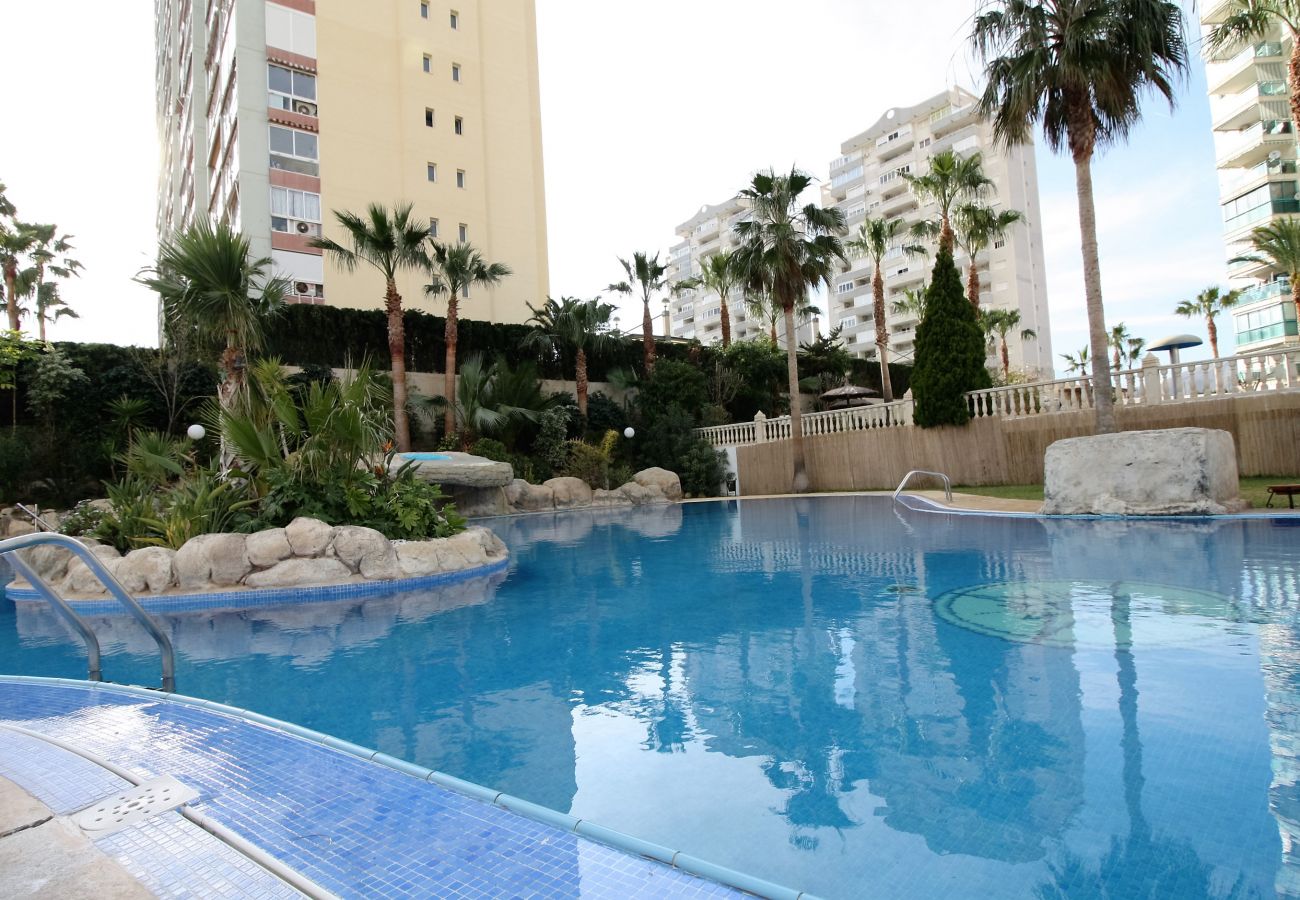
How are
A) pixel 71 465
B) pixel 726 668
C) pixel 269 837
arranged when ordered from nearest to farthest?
pixel 269 837
pixel 726 668
pixel 71 465

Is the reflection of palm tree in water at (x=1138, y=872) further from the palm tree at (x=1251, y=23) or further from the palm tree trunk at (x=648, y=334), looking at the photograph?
the palm tree trunk at (x=648, y=334)

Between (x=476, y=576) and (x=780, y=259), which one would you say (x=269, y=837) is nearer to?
(x=476, y=576)

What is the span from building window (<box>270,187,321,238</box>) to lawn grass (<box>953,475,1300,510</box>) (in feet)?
76.9

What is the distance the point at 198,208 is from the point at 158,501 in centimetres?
3297

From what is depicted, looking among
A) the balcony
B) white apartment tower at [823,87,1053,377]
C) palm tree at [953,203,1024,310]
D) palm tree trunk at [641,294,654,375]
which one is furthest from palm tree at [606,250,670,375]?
the balcony

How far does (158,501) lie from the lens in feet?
32.6

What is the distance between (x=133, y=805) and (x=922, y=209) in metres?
66.4

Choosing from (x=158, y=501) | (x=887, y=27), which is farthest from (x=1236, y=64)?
(x=158, y=501)

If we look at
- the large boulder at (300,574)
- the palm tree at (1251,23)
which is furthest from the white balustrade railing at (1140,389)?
the large boulder at (300,574)

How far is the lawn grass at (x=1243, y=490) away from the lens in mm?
10912

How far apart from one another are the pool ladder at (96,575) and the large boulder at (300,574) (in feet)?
12.2

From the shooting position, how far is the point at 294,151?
1038 inches

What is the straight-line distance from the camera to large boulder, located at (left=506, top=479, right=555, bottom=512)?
19.5 metres

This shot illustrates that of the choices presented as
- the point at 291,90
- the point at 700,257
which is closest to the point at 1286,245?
the point at 291,90
